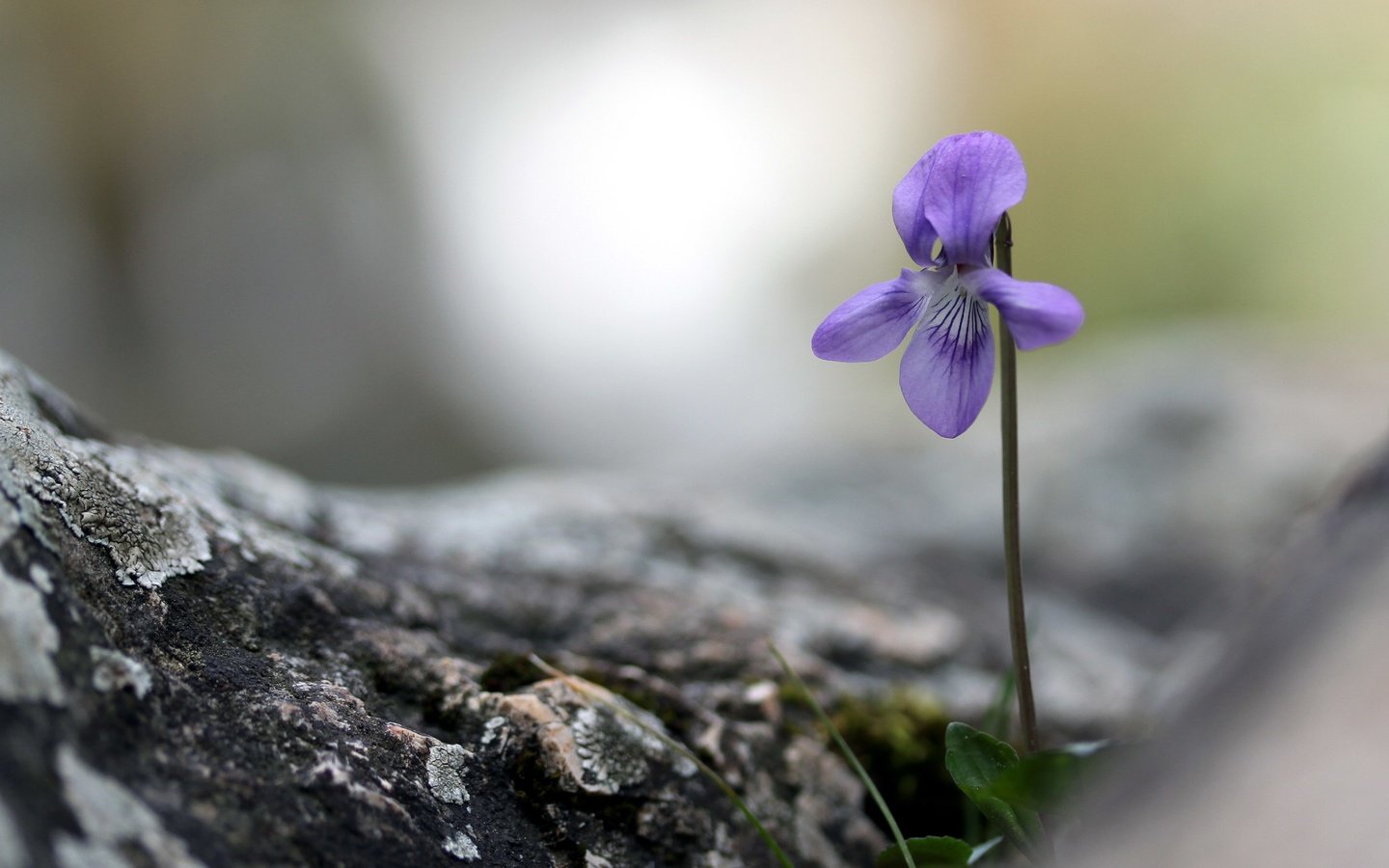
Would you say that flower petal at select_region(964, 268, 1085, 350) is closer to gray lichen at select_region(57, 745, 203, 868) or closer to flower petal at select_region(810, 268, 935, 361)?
flower petal at select_region(810, 268, 935, 361)

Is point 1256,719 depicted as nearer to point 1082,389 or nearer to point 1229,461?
point 1229,461

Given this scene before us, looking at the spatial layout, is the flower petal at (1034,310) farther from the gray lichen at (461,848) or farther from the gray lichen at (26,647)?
the gray lichen at (26,647)

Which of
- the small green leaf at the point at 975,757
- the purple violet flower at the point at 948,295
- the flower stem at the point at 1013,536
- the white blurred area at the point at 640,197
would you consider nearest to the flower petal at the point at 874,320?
the purple violet flower at the point at 948,295

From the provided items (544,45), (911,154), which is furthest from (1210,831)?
(911,154)

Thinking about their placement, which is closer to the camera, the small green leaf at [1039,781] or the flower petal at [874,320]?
the small green leaf at [1039,781]

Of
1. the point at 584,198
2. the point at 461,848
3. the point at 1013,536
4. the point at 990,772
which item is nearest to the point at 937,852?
the point at 990,772

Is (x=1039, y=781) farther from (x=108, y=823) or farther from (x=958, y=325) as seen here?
(x=108, y=823)
